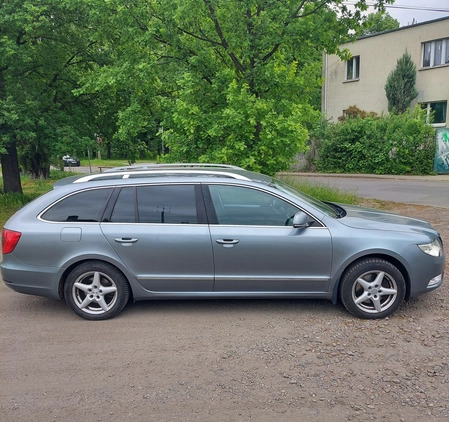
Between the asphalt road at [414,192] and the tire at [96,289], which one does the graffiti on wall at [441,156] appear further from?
the tire at [96,289]

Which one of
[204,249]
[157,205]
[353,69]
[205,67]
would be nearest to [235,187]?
[204,249]

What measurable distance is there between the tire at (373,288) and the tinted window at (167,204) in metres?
1.71

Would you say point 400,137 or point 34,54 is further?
point 400,137

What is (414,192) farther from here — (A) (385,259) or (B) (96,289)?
(B) (96,289)

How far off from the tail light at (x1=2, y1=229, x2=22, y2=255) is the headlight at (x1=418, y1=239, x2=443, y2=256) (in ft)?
13.7

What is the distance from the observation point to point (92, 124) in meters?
13.0

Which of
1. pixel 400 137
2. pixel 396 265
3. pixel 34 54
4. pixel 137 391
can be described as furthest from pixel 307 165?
pixel 137 391

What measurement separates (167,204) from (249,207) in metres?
0.87

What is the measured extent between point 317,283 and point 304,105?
5727 millimetres

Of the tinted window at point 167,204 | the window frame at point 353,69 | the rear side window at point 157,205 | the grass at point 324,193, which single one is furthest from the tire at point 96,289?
the window frame at point 353,69

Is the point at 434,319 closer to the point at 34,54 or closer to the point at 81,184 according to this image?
the point at 81,184

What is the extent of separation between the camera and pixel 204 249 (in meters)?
4.40

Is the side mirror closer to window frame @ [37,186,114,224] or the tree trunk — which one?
window frame @ [37,186,114,224]

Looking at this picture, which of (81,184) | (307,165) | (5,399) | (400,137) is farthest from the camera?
(307,165)
